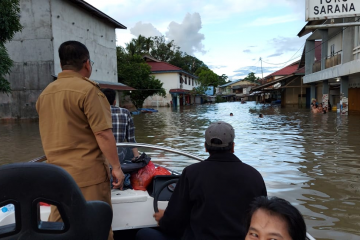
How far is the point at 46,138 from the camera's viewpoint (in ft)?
7.04

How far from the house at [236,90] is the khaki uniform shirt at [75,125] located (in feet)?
278

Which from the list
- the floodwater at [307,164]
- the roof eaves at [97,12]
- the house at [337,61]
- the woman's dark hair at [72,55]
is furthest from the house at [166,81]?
the woman's dark hair at [72,55]

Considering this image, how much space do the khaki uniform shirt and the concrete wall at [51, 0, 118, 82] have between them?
19768mm

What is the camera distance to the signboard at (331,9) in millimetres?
9141

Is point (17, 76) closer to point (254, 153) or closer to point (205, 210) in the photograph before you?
point (254, 153)

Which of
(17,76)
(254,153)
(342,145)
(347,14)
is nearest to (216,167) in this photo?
(254,153)

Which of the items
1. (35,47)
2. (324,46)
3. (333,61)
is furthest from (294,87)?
(35,47)

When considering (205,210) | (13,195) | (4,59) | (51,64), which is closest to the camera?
(13,195)

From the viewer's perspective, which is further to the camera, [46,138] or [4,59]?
[4,59]

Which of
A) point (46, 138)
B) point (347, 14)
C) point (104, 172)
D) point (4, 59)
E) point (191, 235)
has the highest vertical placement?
point (347, 14)

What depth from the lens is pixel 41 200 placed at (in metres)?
1.40

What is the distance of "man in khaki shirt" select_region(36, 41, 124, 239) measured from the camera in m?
2.06

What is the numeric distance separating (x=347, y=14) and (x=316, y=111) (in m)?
14.4

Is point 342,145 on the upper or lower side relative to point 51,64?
lower
